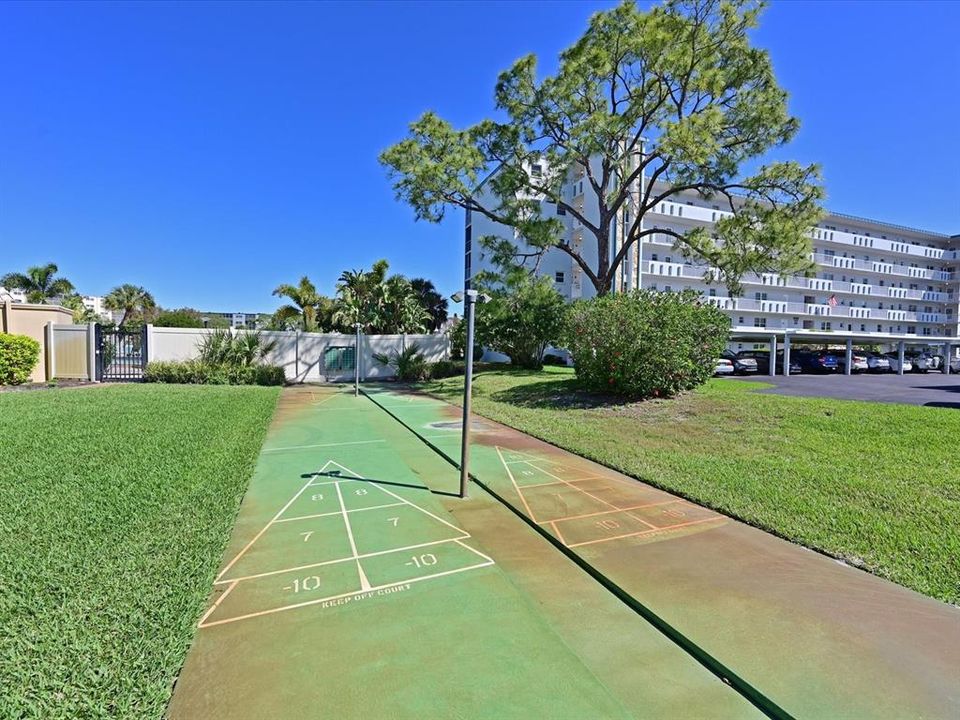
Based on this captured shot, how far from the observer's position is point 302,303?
93.8 feet

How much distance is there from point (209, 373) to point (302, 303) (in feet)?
37.6

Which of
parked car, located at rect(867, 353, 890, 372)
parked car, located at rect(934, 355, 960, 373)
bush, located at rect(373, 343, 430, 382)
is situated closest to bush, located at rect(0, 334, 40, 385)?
bush, located at rect(373, 343, 430, 382)

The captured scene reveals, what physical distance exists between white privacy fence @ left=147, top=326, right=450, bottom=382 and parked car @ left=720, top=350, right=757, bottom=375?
14.3 metres

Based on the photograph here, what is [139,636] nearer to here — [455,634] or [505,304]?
[455,634]

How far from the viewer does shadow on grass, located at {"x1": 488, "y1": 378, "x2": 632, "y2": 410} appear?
12.1m

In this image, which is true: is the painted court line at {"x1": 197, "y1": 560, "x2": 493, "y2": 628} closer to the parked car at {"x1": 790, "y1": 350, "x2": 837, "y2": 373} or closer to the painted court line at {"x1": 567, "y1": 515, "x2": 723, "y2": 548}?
the painted court line at {"x1": 567, "y1": 515, "x2": 723, "y2": 548}

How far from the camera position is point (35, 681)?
7.59ft

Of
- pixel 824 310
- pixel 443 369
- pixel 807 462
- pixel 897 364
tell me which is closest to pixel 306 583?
pixel 807 462

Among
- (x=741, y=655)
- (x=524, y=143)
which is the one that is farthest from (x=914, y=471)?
(x=524, y=143)

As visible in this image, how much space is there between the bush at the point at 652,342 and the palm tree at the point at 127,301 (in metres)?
46.2

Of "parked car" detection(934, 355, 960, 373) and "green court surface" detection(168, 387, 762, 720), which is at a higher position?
"parked car" detection(934, 355, 960, 373)

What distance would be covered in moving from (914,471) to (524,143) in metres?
16.1

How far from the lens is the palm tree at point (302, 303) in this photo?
28.4m

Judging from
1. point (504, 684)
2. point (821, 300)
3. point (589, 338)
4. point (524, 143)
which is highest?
point (524, 143)
